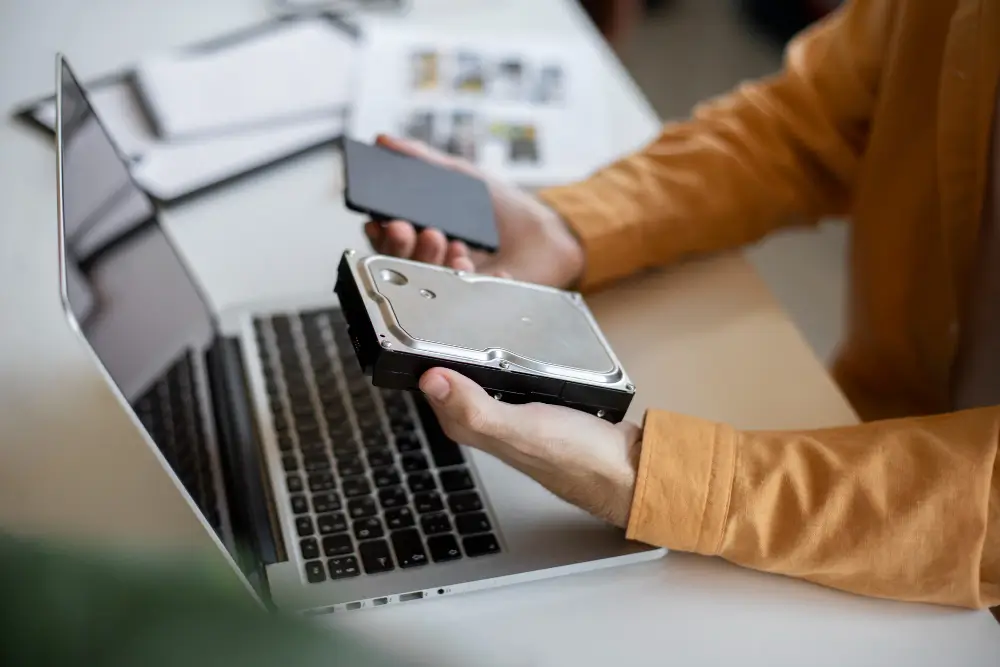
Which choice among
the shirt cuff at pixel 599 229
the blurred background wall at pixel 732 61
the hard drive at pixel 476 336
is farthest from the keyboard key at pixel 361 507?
the blurred background wall at pixel 732 61

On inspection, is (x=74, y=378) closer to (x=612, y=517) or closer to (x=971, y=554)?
(x=612, y=517)

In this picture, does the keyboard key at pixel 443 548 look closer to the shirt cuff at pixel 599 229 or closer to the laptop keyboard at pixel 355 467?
the laptop keyboard at pixel 355 467

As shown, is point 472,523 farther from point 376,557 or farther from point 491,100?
point 491,100

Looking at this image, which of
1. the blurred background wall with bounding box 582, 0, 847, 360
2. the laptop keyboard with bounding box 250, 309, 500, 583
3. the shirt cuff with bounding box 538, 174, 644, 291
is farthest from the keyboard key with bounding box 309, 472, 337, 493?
the blurred background wall with bounding box 582, 0, 847, 360

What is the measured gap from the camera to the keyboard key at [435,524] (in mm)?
497

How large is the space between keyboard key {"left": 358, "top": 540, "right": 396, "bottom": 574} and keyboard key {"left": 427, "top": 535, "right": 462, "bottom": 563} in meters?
0.02

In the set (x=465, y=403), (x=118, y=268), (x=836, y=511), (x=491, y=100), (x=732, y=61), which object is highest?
(x=732, y=61)

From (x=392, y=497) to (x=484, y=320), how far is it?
0.12m

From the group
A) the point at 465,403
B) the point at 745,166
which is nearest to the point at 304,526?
the point at 465,403

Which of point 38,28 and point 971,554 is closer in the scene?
point 971,554

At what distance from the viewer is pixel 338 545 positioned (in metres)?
0.49

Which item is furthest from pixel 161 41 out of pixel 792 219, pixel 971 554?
pixel 971 554

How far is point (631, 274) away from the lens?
2.29 feet

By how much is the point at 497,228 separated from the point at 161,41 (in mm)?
470
